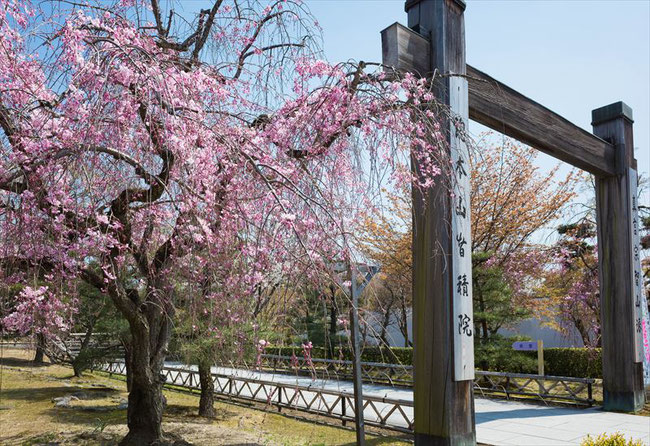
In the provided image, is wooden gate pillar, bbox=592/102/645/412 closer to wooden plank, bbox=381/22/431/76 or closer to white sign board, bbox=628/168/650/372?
white sign board, bbox=628/168/650/372

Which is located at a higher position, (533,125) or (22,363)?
(533,125)

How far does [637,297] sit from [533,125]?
4465 mm

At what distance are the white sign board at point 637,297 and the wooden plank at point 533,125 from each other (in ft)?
2.08

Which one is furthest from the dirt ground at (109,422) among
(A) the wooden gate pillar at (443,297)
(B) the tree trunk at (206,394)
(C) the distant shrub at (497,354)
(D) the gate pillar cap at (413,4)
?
A: (D) the gate pillar cap at (413,4)

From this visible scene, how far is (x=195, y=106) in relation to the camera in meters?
4.18

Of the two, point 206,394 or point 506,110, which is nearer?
point 506,110

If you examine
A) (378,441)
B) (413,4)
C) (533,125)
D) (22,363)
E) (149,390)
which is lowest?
(22,363)

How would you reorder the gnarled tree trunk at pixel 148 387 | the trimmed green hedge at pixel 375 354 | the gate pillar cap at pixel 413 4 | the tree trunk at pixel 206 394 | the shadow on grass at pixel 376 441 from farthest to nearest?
the trimmed green hedge at pixel 375 354 → the tree trunk at pixel 206 394 → the shadow on grass at pixel 376 441 → the gnarled tree trunk at pixel 148 387 → the gate pillar cap at pixel 413 4

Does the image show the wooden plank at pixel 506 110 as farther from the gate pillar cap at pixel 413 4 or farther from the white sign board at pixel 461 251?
the white sign board at pixel 461 251

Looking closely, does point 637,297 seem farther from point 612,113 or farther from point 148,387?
point 148,387

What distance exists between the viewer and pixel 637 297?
971cm

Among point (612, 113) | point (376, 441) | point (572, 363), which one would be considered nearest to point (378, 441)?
point (376, 441)

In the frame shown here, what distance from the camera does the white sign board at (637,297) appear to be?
378 inches

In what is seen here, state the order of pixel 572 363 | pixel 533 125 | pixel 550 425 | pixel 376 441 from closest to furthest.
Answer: pixel 533 125, pixel 376 441, pixel 550 425, pixel 572 363
